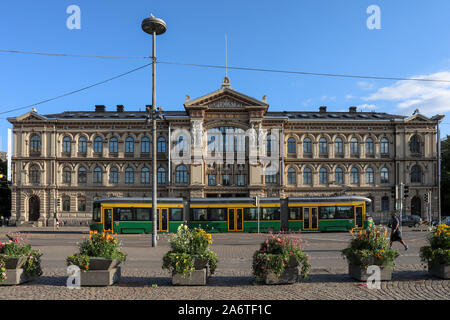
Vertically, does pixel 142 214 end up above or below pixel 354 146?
below

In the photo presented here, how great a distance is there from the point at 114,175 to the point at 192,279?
42.0 meters

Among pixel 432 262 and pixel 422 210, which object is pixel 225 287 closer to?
pixel 432 262

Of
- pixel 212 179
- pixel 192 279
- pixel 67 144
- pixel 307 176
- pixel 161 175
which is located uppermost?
pixel 67 144

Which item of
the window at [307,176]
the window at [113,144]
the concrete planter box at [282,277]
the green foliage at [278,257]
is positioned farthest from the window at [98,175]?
the concrete planter box at [282,277]

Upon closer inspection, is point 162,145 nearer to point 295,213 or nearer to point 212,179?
point 212,179

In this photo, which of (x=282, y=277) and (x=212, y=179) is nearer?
(x=282, y=277)

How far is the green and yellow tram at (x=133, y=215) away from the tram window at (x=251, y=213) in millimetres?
5567

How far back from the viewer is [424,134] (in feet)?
161

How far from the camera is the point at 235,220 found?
101 feet

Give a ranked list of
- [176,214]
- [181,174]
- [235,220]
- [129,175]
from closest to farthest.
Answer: [176,214] → [235,220] → [181,174] → [129,175]

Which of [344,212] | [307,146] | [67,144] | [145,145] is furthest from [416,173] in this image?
[67,144]

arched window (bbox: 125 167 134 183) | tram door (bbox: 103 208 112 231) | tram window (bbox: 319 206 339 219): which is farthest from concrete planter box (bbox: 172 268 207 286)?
arched window (bbox: 125 167 134 183)
